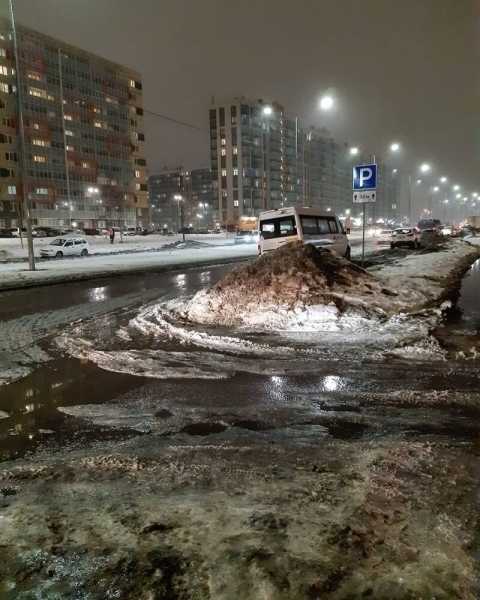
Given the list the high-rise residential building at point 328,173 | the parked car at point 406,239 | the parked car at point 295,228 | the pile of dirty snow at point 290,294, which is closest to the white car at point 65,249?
the parked car at point 295,228

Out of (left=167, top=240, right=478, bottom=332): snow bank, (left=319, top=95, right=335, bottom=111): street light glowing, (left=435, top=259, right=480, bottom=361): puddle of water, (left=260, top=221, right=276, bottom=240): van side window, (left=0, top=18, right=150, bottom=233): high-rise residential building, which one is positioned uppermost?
(left=0, top=18, right=150, bottom=233): high-rise residential building

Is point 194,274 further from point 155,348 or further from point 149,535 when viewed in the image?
point 149,535

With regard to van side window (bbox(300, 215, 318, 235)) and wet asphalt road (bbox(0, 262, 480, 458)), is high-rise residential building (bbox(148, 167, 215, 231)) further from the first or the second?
wet asphalt road (bbox(0, 262, 480, 458))

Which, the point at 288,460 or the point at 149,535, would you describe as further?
the point at 288,460

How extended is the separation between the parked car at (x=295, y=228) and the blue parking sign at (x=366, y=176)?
1.84m

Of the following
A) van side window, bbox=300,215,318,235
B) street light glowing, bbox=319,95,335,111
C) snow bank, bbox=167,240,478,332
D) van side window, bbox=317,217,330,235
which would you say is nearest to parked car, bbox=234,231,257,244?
street light glowing, bbox=319,95,335,111

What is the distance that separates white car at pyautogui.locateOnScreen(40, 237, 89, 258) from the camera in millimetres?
34406

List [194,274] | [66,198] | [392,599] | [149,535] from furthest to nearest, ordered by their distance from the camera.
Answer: [66,198] → [194,274] → [149,535] → [392,599]

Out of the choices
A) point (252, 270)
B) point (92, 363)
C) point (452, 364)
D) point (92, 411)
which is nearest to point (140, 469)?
point (92, 411)

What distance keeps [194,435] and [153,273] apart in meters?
17.6

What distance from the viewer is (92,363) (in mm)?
7105

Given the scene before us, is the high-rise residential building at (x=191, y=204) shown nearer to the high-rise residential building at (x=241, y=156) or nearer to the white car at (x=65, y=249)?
the high-rise residential building at (x=241, y=156)

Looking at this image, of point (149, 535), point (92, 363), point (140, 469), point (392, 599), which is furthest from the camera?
point (92, 363)

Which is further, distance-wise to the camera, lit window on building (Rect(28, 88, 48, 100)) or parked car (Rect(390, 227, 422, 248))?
lit window on building (Rect(28, 88, 48, 100))
